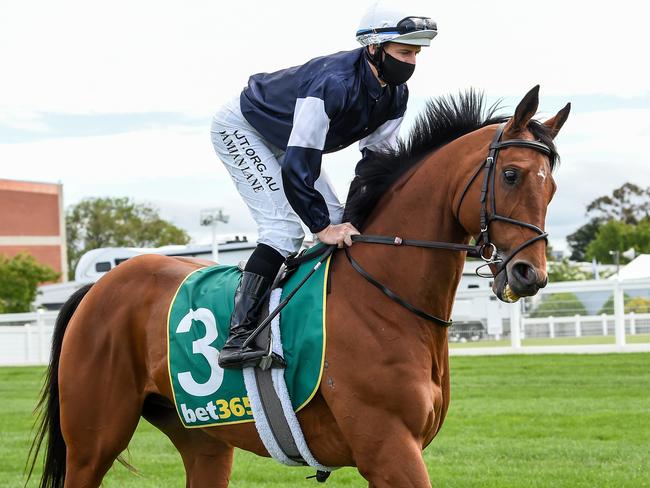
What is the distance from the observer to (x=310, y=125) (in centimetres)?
450

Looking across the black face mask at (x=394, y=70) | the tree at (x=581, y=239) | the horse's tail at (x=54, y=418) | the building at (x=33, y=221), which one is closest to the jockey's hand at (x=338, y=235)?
the black face mask at (x=394, y=70)

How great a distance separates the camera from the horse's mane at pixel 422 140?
4660 mm

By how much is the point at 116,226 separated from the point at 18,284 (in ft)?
79.8

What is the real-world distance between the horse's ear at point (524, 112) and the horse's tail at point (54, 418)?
2904 millimetres

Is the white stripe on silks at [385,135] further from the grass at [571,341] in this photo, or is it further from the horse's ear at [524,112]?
the grass at [571,341]

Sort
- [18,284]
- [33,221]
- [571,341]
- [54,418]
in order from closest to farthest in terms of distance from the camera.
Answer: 1. [54,418]
2. [571,341]
3. [18,284]
4. [33,221]

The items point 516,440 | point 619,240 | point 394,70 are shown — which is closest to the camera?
point 394,70

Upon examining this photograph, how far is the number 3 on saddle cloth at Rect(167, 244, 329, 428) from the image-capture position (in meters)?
4.54

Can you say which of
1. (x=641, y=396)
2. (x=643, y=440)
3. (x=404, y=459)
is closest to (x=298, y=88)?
(x=404, y=459)

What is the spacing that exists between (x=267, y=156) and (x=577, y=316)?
15.9 m

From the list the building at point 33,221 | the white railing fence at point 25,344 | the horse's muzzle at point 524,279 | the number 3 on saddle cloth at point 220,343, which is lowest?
the white railing fence at point 25,344

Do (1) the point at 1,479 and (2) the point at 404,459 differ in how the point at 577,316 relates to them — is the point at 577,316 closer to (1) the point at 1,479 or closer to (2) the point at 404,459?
(1) the point at 1,479

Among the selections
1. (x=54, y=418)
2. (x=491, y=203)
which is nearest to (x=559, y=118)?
(x=491, y=203)

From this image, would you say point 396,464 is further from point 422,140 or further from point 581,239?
point 581,239
